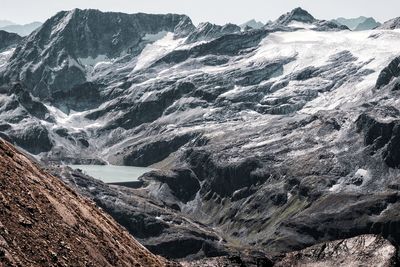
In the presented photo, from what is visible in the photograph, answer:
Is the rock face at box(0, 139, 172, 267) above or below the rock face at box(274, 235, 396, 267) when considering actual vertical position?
above

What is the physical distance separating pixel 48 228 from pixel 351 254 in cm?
1821

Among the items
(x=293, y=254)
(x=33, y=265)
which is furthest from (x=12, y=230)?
(x=293, y=254)

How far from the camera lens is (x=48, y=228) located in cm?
4125

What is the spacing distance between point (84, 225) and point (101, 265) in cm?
373

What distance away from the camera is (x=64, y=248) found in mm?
40781

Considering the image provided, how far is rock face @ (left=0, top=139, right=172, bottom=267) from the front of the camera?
1500 inches

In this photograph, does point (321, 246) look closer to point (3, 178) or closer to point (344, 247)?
point (344, 247)

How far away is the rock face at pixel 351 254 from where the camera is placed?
4631 centimetres

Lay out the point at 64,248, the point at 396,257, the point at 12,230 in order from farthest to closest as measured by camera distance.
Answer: the point at 396,257 → the point at 64,248 → the point at 12,230

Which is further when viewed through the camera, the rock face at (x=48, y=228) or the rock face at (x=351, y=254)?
the rock face at (x=351, y=254)

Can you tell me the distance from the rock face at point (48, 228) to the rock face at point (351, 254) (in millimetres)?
10064

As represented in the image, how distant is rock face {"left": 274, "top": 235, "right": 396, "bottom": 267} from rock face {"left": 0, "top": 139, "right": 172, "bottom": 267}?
33.0 ft

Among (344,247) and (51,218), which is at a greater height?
(51,218)

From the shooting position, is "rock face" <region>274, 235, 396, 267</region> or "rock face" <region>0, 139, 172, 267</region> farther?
"rock face" <region>274, 235, 396, 267</region>
